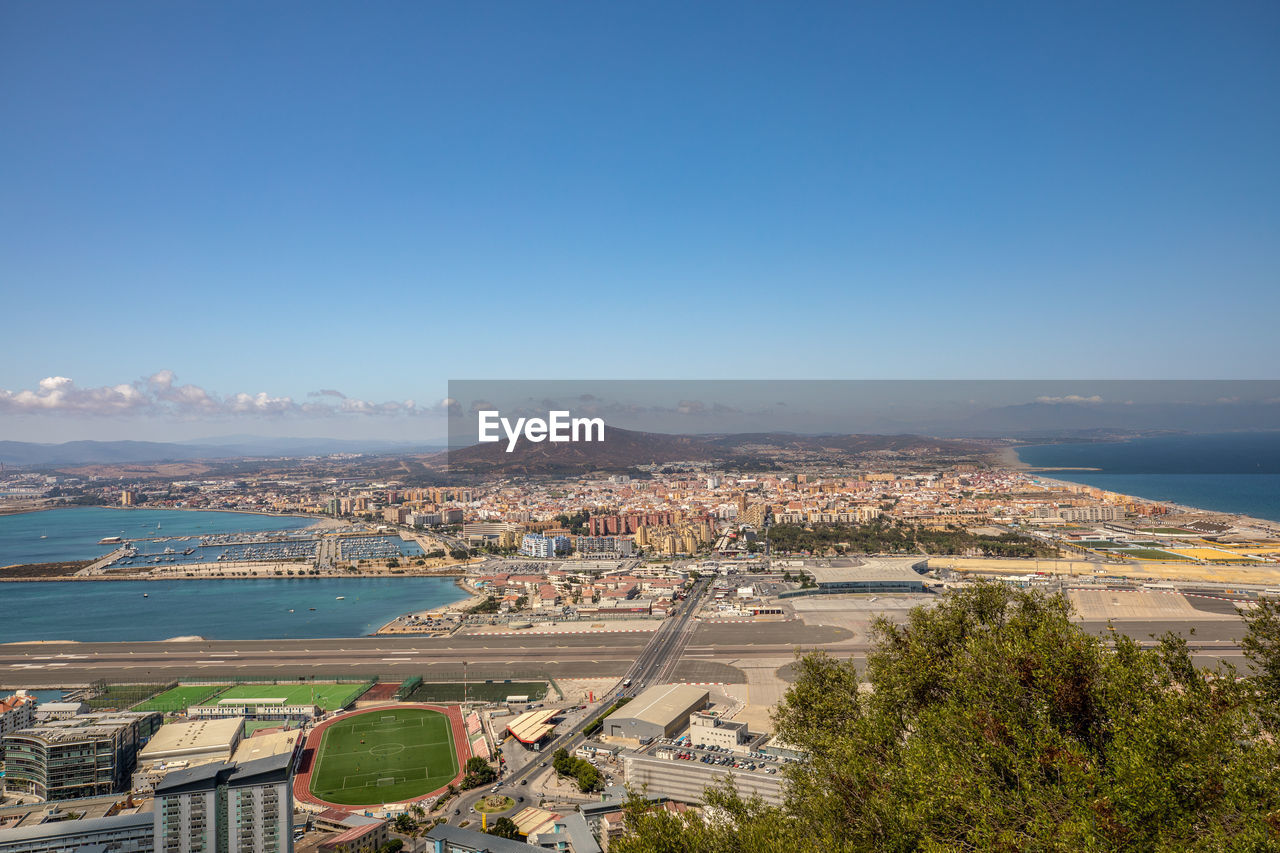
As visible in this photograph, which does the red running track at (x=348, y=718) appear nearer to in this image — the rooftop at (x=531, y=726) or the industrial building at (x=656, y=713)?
the rooftop at (x=531, y=726)

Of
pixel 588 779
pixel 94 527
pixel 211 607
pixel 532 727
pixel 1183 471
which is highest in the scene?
pixel 1183 471

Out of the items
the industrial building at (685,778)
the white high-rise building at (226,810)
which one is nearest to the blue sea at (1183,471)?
the industrial building at (685,778)

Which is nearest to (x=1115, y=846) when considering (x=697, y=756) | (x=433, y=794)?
(x=697, y=756)

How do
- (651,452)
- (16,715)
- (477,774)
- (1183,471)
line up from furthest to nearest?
(651,452) → (1183,471) → (16,715) → (477,774)

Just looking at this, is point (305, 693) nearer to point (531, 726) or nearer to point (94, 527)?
point (531, 726)

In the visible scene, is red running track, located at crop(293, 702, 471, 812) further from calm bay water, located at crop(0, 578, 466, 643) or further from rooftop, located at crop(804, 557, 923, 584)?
rooftop, located at crop(804, 557, 923, 584)

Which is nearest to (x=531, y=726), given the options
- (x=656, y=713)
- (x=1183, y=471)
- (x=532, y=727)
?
(x=532, y=727)
